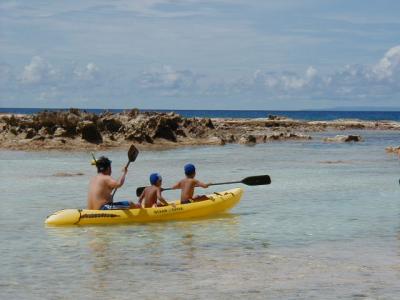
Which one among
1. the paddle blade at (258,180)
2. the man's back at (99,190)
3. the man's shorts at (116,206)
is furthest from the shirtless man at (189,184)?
the paddle blade at (258,180)

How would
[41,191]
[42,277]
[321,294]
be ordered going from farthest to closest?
[41,191], [42,277], [321,294]

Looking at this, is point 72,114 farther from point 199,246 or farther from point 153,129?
point 199,246

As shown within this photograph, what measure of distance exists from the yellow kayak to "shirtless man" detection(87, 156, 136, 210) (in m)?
0.27

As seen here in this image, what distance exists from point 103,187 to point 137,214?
1.14 m

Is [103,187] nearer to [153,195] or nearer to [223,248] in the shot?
[153,195]

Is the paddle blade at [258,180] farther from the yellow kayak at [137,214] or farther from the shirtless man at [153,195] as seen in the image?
the shirtless man at [153,195]

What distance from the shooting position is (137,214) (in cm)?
1841

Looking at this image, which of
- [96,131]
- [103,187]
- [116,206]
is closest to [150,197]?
[116,206]

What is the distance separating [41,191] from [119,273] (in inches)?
563

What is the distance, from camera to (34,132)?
49812mm

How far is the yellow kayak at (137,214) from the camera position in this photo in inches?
709

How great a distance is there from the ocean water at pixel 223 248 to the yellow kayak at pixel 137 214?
0.95 ft

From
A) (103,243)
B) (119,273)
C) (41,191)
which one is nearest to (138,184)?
(41,191)

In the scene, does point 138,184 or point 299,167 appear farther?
point 299,167
